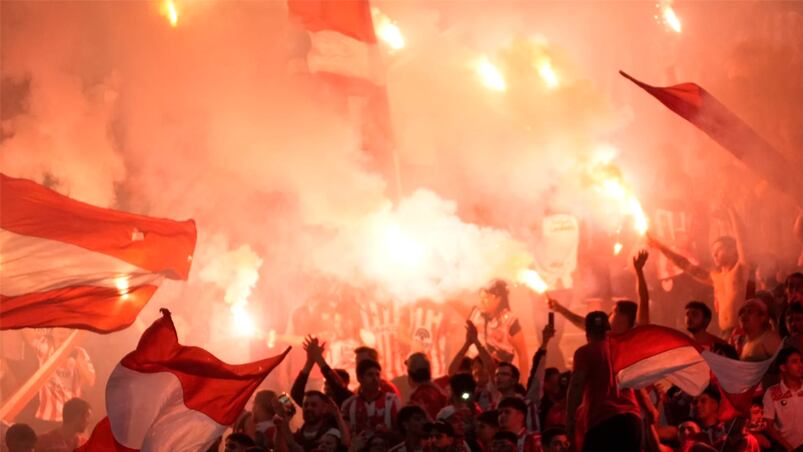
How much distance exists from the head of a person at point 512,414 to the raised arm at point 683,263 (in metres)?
3.32

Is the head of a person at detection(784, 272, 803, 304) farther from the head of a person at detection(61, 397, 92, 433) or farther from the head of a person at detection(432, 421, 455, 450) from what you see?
the head of a person at detection(61, 397, 92, 433)

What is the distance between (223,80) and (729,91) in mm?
5483

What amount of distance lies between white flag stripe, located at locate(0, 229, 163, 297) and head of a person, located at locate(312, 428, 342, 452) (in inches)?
114

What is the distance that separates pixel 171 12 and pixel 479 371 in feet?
22.1

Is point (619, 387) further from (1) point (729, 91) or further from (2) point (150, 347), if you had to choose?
(1) point (729, 91)

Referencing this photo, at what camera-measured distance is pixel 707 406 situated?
564cm

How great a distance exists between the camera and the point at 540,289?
9250mm

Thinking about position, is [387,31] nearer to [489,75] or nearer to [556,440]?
[489,75]

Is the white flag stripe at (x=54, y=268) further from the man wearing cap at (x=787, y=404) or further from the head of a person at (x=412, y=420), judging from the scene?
the man wearing cap at (x=787, y=404)

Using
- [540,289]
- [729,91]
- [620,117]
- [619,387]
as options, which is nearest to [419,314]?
[540,289]

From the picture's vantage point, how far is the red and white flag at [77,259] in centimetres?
791

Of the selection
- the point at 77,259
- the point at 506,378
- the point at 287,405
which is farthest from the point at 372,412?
the point at 77,259

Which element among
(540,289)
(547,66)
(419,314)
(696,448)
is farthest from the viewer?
(547,66)

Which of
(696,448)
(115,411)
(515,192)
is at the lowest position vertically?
(696,448)
